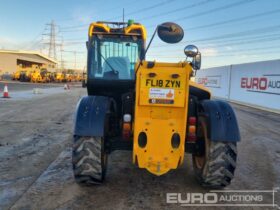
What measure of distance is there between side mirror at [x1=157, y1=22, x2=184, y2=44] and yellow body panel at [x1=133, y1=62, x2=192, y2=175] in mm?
445

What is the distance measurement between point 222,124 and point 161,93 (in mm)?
995

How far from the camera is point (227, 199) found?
4.19 m

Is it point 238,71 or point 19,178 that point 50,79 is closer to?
point 238,71

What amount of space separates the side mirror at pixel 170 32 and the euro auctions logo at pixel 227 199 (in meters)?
2.21

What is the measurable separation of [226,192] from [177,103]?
160cm

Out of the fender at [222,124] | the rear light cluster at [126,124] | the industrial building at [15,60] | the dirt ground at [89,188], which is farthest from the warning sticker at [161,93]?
the industrial building at [15,60]

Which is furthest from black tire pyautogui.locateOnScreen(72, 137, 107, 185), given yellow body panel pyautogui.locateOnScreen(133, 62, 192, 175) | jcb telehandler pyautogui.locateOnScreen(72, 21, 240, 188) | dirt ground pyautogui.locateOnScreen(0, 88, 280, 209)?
yellow body panel pyautogui.locateOnScreen(133, 62, 192, 175)

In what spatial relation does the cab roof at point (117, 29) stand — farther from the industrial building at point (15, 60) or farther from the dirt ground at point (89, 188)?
the industrial building at point (15, 60)

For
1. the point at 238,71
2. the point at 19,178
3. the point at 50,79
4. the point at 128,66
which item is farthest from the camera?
the point at 50,79

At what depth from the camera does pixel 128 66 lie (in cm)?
565

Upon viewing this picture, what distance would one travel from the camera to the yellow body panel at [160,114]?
3.96 meters

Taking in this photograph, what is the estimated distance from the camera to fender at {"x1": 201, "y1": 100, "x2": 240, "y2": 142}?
411cm

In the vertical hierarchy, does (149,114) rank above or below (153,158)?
above

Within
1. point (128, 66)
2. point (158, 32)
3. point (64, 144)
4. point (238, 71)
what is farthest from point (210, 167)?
point (238, 71)
